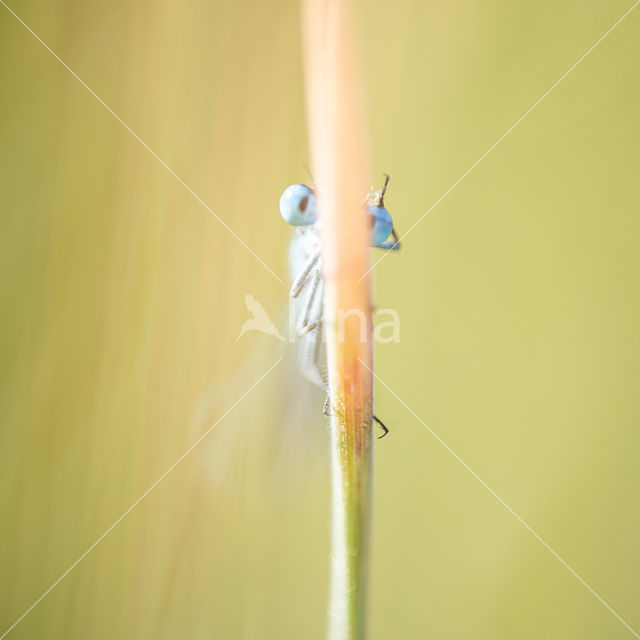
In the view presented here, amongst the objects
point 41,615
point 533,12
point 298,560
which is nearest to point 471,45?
point 533,12

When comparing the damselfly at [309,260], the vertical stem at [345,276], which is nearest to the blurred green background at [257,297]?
the damselfly at [309,260]

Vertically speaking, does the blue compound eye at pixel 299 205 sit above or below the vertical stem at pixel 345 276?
above

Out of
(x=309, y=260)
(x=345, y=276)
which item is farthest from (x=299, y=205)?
(x=345, y=276)

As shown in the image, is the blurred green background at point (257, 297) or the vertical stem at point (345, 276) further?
the blurred green background at point (257, 297)

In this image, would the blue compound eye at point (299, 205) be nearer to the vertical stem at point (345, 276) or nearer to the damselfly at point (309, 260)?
the damselfly at point (309, 260)

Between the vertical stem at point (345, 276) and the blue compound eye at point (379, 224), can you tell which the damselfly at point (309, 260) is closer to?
the blue compound eye at point (379, 224)

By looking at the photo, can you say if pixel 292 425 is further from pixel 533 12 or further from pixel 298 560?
pixel 533 12

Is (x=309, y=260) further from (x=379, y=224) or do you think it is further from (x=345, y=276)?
(x=345, y=276)

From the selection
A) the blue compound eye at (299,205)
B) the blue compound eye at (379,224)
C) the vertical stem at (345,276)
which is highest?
the blue compound eye at (299,205)
